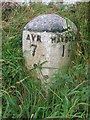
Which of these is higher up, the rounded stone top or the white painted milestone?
the rounded stone top

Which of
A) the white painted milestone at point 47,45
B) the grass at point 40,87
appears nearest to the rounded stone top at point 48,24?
the white painted milestone at point 47,45

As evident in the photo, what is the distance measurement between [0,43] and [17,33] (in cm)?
24

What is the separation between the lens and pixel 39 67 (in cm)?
325

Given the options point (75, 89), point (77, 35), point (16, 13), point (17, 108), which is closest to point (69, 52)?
point (77, 35)

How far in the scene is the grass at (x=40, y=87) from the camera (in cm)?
279

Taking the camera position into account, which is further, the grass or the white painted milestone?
the white painted milestone

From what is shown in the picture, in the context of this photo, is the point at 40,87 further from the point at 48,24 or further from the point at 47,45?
the point at 48,24

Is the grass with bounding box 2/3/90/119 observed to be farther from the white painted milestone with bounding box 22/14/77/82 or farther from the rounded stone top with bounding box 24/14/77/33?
the rounded stone top with bounding box 24/14/77/33

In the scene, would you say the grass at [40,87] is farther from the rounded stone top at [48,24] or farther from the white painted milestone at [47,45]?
the rounded stone top at [48,24]

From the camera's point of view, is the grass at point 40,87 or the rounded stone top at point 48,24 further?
the rounded stone top at point 48,24

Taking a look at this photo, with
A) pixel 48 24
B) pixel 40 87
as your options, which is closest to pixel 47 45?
pixel 48 24

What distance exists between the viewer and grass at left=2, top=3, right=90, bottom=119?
9.16 feet

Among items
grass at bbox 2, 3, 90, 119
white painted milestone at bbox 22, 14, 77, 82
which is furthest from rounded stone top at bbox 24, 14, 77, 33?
grass at bbox 2, 3, 90, 119

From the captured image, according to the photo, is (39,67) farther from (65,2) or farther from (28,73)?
(65,2)
